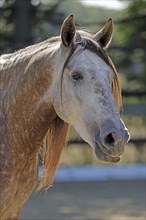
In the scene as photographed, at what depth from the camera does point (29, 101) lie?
3713mm

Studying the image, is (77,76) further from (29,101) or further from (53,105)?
(29,101)

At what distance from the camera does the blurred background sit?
9930 millimetres

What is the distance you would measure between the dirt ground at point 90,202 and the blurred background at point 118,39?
721 millimetres

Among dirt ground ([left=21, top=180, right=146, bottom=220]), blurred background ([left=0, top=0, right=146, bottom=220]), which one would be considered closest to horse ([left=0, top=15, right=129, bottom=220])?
dirt ground ([left=21, top=180, right=146, bottom=220])

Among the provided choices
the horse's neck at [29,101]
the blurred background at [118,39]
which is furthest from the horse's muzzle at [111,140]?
the blurred background at [118,39]

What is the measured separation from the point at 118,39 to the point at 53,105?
388 inches

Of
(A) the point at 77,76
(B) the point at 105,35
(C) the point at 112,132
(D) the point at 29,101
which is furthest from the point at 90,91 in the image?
(D) the point at 29,101

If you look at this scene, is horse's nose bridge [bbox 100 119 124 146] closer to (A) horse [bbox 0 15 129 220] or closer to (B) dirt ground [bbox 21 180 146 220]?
(A) horse [bbox 0 15 129 220]

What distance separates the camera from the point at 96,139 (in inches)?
128

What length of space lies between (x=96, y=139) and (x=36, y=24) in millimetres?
8840

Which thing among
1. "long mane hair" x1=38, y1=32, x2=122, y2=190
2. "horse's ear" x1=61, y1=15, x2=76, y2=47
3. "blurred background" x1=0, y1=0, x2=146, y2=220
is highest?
"horse's ear" x1=61, y1=15, x2=76, y2=47

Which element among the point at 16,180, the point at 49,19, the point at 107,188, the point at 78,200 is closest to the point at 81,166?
the point at 107,188

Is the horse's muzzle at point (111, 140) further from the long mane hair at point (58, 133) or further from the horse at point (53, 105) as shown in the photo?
the long mane hair at point (58, 133)

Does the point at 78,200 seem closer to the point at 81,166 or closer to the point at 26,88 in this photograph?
the point at 81,166
